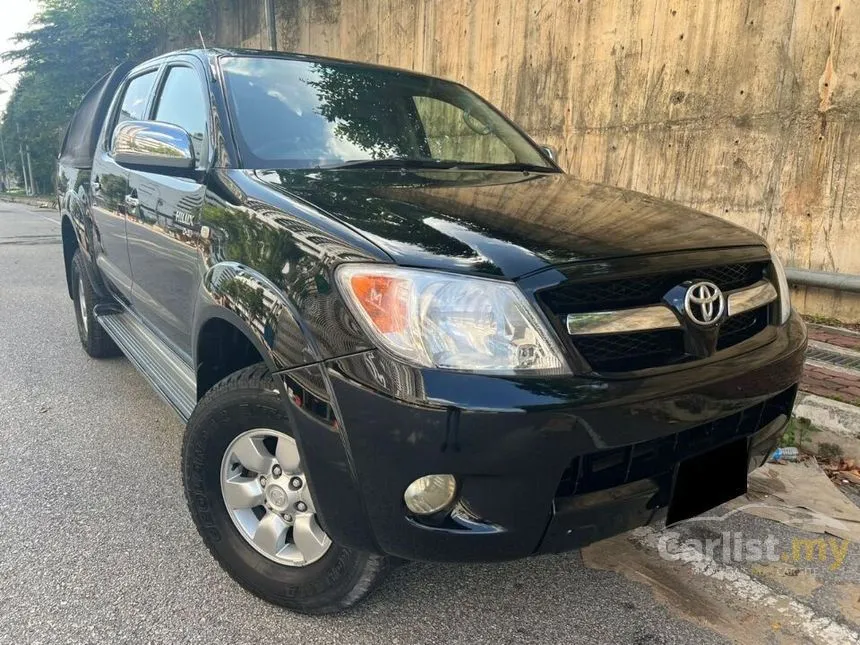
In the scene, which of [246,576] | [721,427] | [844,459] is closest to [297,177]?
[246,576]

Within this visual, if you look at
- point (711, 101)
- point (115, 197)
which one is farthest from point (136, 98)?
point (711, 101)

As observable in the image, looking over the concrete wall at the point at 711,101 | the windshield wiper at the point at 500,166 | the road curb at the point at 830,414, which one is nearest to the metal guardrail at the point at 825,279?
the concrete wall at the point at 711,101

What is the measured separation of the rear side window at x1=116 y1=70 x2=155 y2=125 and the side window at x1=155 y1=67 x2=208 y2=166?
0.31 m

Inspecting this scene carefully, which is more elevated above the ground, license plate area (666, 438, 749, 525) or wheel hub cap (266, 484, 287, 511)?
license plate area (666, 438, 749, 525)

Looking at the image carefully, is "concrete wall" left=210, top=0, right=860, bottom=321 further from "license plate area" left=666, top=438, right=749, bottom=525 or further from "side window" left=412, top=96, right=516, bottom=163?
"license plate area" left=666, top=438, right=749, bottom=525

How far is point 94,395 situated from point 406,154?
8.45 feet

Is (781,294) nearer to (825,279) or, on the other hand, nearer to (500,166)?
(500,166)

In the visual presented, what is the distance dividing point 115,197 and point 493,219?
245 cm

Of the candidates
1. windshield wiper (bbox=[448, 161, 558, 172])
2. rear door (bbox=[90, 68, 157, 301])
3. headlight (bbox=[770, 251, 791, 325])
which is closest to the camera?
headlight (bbox=[770, 251, 791, 325])

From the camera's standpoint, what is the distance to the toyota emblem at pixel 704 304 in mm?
1715

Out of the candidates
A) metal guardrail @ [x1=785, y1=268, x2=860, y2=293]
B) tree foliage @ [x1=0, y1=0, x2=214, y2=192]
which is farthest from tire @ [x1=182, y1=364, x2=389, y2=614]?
tree foliage @ [x1=0, y1=0, x2=214, y2=192]

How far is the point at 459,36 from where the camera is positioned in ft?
26.2

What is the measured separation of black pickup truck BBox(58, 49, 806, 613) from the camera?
1.55 metres

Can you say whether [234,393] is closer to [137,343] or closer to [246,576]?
[246,576]
